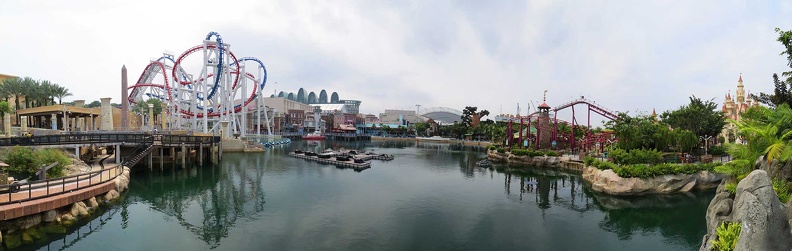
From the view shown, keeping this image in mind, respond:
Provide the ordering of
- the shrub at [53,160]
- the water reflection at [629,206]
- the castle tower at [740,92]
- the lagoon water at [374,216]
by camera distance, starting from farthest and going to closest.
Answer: the castle tower at [740,92]
the shrub at [53,160]
the water reflection at [629,206]
the lagoon water at [374,216]

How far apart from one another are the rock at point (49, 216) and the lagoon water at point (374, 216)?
0.90 m

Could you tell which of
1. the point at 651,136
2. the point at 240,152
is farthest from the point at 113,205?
the point at 651,136

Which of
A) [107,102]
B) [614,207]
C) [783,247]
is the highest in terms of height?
[107,102]

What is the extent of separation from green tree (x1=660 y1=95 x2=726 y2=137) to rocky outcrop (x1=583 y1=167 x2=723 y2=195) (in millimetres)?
11775

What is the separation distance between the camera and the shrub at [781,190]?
11227mm

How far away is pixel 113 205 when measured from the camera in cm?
2177

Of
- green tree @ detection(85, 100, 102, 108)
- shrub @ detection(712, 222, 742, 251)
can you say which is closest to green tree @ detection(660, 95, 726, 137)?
shrub @ detection(712, 222, 742, 251)

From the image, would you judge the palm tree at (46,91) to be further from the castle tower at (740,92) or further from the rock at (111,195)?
the castle tower at (740,92)

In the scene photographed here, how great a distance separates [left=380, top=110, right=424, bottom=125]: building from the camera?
151875 millimetres

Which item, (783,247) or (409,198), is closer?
(783,247)

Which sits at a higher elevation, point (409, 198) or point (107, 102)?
point (107, 102)

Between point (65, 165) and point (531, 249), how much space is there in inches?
1086

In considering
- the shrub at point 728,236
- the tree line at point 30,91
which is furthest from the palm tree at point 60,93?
the shrub at point 728,236

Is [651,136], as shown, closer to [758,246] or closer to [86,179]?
[758,246]
